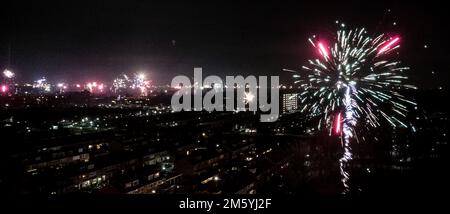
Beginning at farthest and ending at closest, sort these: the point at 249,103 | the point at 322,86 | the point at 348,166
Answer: the point at 249,103 → the point at 348,166 → the point at 322,86

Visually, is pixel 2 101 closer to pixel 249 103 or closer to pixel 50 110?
pixel 50 110

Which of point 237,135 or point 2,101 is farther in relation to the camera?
point 2,101

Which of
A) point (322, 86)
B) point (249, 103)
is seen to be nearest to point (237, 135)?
point (322, 86)

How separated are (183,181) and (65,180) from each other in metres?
2.39

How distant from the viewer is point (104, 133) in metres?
14.9

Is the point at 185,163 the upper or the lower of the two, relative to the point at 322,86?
lower

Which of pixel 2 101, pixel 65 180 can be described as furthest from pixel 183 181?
pixel 2 101

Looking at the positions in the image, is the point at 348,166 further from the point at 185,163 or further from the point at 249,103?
the point at 249,103

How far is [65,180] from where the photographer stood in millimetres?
7805

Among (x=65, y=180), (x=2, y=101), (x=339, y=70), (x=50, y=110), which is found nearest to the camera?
(x=339, y=70)
